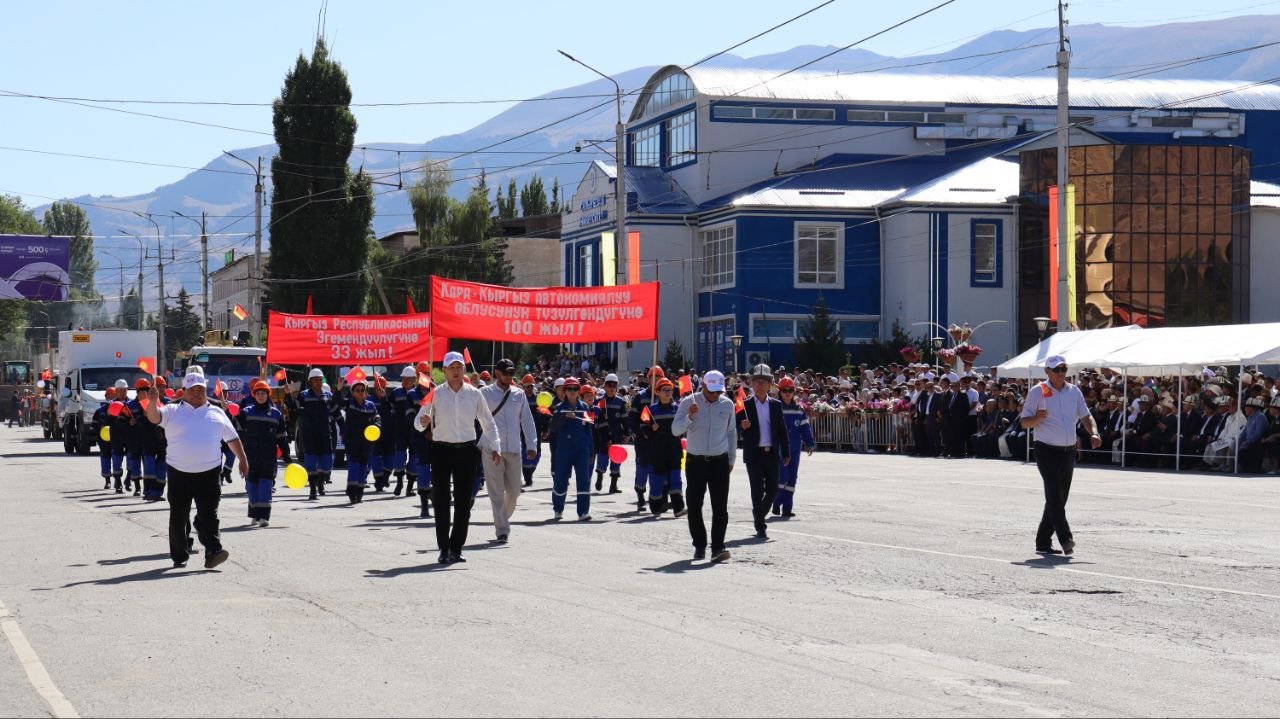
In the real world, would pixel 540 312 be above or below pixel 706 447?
above

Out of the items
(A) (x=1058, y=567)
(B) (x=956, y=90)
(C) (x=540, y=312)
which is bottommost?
(A) (x=1058, y=567)

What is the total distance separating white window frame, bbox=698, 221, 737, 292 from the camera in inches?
2340

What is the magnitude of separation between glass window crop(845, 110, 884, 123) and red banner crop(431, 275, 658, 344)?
4064cm

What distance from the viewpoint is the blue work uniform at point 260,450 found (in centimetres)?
1812

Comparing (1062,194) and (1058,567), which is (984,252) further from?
(1058,567)

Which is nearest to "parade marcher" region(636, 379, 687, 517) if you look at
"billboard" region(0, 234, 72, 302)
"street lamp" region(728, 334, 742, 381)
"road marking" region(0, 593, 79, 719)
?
"road marking" region(0, 593, 79, 719)

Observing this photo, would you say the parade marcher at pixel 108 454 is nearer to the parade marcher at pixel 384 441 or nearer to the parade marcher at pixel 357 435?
the parade marcher at pixel 384 441

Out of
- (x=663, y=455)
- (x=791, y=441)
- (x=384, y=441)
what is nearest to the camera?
(x=791, y=441)

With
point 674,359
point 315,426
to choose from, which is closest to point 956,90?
point 674,359

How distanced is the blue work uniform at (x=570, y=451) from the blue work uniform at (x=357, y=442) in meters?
3.79

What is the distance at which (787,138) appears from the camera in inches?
2562

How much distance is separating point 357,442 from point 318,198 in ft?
130

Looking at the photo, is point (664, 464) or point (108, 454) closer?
point (664, 464)

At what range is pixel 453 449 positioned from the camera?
14.2m
